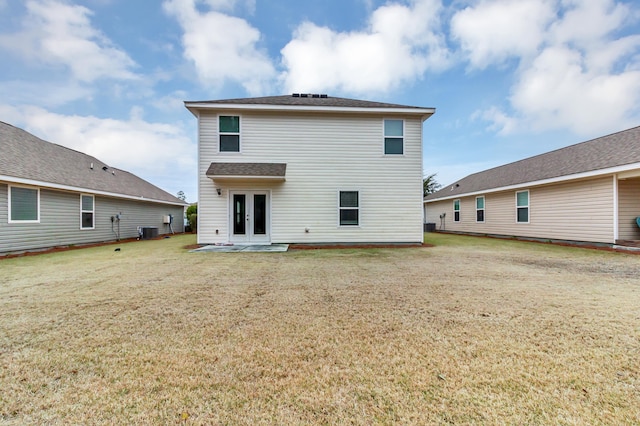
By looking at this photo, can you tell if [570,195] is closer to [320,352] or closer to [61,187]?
[320,352]

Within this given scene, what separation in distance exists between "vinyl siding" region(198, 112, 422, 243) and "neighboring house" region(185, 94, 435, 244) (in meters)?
0.04

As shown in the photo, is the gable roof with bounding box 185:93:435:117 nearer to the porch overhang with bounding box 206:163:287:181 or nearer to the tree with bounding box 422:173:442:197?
the porch overhang with bounding box 206:163:287:181

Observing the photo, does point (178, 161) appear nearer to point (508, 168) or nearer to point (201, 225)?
point (201, 225)

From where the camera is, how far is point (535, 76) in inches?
554

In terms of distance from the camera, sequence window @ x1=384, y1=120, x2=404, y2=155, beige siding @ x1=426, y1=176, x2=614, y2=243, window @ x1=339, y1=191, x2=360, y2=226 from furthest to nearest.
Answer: window @ x1=384, y1=120, x2=404, y2=155
window @ x1=339, y1=191, x2=360, y2=226
beige siding @ x1=426, y1=176, x2=614, y2=243

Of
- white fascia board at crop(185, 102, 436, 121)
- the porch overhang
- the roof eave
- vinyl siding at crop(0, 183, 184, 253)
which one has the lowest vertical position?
vinyl siding at crop(0, 183, 184, 253)

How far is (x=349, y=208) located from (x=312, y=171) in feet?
6.73

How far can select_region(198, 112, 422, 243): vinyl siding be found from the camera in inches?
392

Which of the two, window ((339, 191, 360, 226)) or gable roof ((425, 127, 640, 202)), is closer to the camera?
gable roof ((425, 127, 640, 202))

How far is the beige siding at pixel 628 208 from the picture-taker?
9.12 metres

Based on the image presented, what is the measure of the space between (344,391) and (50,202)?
13220 mm

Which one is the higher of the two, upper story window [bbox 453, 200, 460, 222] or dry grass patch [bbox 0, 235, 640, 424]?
upper story window [bbox 453, 200, 460, 222]

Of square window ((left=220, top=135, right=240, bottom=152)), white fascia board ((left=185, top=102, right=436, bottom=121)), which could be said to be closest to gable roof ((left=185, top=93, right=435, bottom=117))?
white fascia board ((left=185, top=102, right=436, bottom=121))

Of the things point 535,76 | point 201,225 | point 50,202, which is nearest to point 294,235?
point 201,225
